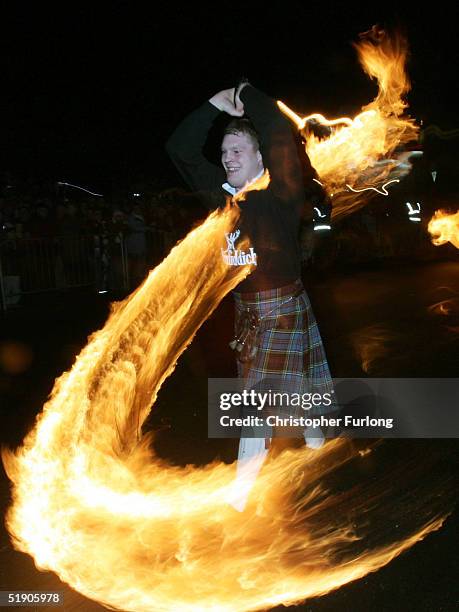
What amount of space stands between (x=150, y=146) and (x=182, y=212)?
6.70m

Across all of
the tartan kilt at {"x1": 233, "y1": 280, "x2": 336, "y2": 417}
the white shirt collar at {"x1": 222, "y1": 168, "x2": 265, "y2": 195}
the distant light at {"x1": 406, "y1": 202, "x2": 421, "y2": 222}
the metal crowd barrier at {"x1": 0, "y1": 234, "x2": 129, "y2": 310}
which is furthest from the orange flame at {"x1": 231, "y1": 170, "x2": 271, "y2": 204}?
the distant light at {"x1": 406, "y1": 202, "x2": 421, "y2": 222}

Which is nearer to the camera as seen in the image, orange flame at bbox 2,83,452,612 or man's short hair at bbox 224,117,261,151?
orange flame at bbox 2,83,452,612

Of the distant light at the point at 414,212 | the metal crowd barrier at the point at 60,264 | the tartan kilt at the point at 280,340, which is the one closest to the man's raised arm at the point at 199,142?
the tartan kilt at the point at 280,340

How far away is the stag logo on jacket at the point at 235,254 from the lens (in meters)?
3.49

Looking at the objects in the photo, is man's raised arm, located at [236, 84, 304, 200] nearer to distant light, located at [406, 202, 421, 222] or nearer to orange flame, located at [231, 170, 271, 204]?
orange flame, located at [231, 170, 271, 204]

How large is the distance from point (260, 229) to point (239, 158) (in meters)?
0.39

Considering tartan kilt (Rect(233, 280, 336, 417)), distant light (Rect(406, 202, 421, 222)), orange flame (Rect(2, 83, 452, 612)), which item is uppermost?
distant light (Rect(406, 202, 421, 222))

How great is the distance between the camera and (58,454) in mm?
3969

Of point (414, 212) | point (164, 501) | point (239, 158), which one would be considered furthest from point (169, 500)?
point (414, 212)

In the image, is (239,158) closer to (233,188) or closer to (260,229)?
(233,188)

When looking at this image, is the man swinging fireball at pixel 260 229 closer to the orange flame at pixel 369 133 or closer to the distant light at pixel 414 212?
the orange flame at pixel 369 133

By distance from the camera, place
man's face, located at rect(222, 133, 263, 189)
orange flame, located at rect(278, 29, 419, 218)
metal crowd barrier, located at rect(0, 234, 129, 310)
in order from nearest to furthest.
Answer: man's face, located at rect(222, 133, 263, 189) < orange flame, located at rect(278, 29, 419, 218) < metal crowd barrier, located at rect(0, 234, 129, 310)

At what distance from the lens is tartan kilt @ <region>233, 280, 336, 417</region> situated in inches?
141

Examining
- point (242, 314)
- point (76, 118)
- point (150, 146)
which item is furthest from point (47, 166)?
point (242, 314)
